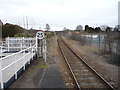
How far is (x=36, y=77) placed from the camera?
7.66 metres

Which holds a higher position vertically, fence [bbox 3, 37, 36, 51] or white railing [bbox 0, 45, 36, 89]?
fence [bbox 3, 37, 36, 51]

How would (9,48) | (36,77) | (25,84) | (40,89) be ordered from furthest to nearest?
(9,48) < (36,77) < (25,84) < (40,89)

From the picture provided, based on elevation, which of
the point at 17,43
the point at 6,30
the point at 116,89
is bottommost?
the point at 116,89

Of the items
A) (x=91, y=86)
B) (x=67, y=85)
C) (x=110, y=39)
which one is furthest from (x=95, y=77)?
(x=110, y=39)

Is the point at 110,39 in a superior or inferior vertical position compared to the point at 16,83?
superior

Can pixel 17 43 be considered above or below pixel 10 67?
above

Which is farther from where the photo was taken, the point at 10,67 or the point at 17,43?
the point at 17,43

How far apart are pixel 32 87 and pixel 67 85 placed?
1475 mm

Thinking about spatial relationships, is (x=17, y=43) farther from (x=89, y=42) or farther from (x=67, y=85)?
(x=89, y=42)

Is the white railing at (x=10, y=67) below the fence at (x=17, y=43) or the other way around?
below

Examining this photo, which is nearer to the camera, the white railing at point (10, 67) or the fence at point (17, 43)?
the white railing at point (10, 67)

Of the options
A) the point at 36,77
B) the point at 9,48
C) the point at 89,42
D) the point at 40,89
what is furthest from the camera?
the point at 89,42

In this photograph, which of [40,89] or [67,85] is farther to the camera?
[67,85]

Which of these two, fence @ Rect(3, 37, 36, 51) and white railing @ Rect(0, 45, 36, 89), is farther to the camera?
fence @ Rect(3, 37, 36, 51)
